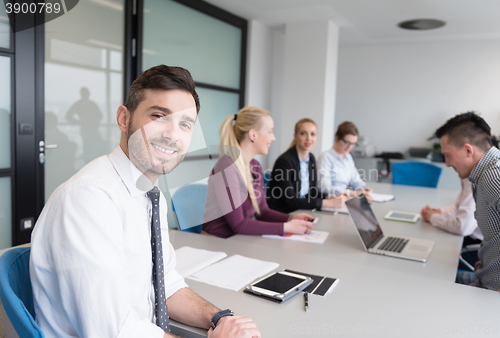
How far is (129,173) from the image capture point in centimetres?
94

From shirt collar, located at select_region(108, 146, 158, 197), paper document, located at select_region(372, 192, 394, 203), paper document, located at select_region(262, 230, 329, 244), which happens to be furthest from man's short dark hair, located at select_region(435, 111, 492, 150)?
shirt collar, located at select_region(108, 146, 158, 197)

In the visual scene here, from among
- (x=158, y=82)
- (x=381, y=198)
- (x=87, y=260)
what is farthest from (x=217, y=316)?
(x=381, y=198)

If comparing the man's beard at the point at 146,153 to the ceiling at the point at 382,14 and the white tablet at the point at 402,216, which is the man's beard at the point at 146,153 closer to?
the white tablet at the point at 402,216

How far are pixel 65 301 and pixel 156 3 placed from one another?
373cm

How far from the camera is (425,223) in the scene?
7.70 feet

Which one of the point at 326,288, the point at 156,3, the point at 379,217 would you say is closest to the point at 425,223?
the point at 379,217

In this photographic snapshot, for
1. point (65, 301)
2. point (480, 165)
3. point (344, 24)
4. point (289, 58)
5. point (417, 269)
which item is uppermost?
point (344, 24)

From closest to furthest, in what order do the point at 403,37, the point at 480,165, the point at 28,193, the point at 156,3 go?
the point at 480,165 < the point at 28,193 < the point at 156,3 < the point at 403,37

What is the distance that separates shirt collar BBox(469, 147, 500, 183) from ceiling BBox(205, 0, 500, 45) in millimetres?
3004

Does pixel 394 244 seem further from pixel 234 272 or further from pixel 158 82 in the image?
pixel 158 82

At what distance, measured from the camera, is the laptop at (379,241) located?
1.71 metres

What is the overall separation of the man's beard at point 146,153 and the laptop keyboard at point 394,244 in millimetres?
1236

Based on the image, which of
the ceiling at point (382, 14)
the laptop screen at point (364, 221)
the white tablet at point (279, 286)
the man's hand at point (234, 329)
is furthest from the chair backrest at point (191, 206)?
the ceiling at point (382, 14)

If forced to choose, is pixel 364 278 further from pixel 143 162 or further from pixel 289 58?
pixel 289 58
